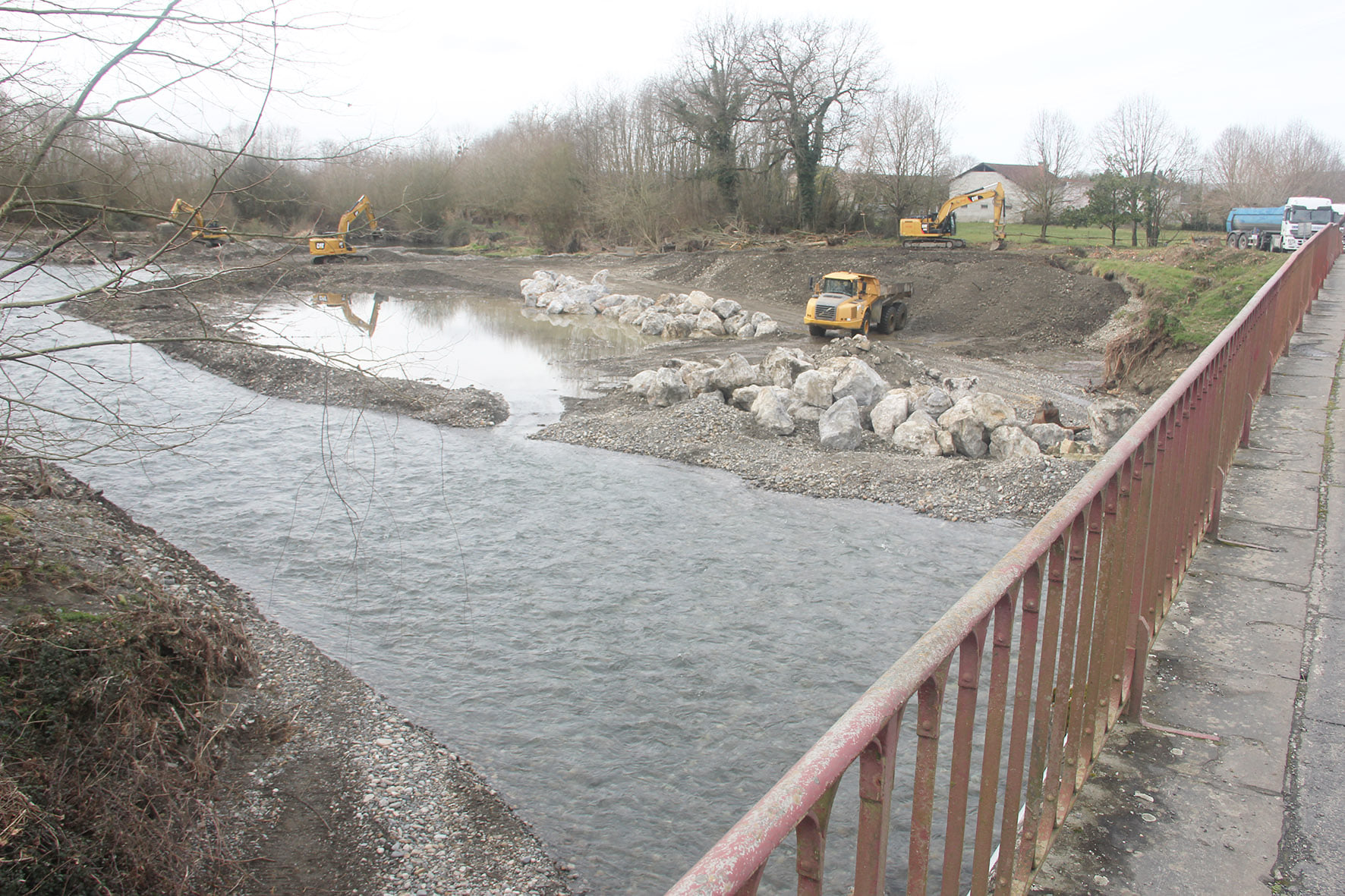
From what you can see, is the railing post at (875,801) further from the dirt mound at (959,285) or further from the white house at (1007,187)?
the white house at (1007,187)

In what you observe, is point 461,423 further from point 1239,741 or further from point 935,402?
point 1239,741

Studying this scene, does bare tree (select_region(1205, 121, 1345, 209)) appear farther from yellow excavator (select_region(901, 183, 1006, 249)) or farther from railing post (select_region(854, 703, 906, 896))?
railing post (select_region(854, 703, 906, 896))

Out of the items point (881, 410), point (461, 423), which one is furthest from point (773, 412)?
point (461, 423)

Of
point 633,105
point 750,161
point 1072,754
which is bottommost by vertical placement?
point 1072,754

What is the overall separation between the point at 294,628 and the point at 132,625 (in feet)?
7.99

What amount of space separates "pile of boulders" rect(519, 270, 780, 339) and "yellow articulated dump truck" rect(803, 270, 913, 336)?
7.74 ft

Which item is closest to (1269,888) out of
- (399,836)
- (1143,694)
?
(1143,694)

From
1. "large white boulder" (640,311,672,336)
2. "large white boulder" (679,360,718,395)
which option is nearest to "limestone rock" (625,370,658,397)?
"large white boulder" (679,360,718,395)

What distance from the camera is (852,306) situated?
2492 centimetres

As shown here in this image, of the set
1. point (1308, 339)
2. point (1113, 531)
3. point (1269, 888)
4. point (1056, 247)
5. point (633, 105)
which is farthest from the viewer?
point (633, 105)

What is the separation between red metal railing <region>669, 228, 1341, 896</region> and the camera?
1311mm

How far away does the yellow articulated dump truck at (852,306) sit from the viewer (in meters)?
24.9

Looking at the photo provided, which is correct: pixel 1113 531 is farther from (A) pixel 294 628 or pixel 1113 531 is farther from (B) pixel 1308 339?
(B) pixel 1308 339

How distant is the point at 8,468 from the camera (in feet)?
29.8
